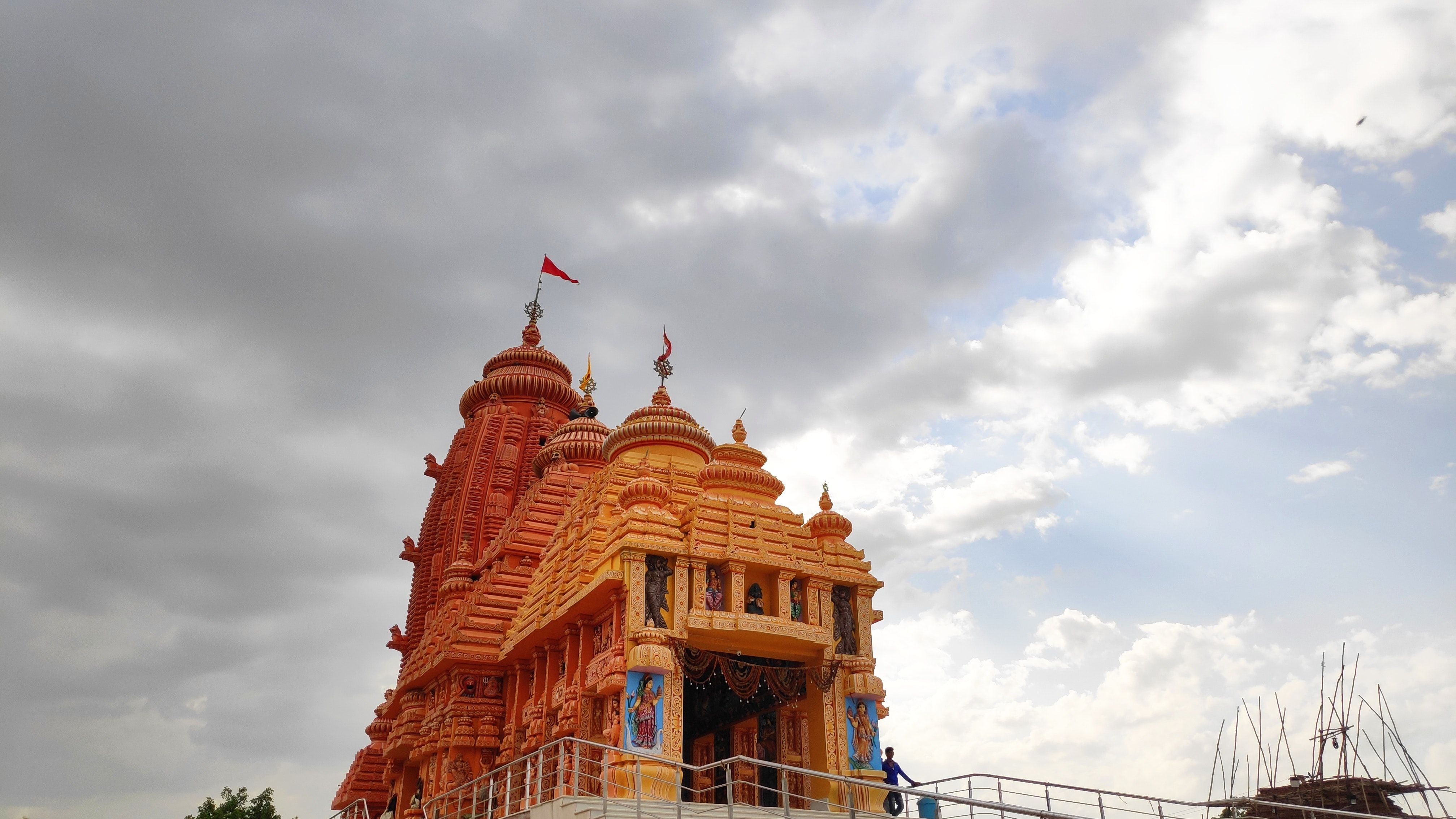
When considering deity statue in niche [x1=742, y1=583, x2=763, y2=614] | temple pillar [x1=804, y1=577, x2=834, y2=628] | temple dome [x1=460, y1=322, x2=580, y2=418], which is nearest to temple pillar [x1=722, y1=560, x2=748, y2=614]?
deity statue in niche [x1=742, y1=583, x2=763, y2=614]

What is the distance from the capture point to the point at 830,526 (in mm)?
19188

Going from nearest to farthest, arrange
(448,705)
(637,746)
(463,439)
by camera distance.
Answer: (637,746), (448,705), (463,439)

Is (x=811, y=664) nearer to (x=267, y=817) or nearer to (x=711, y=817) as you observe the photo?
(x=711, y=817)

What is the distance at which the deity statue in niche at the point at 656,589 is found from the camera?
16.3 meters

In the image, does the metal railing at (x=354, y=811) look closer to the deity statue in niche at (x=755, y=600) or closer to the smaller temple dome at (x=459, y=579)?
the smaller temple dome at (x=459, y=579)

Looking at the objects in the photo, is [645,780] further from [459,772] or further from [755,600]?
[459,772]

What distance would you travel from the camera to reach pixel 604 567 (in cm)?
1745

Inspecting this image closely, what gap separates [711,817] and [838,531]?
28.0ft

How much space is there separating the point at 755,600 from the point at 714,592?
2.84 feet

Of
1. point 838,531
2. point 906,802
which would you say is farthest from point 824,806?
point 838,531

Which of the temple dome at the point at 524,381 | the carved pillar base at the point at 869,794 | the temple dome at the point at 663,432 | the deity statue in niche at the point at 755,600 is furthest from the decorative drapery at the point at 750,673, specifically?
the temple dome at the point at 524,381

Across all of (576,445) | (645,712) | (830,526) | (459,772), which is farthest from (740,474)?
(576,445)

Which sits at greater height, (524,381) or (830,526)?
(524,381)

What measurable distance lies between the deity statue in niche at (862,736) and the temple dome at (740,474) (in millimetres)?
4473
